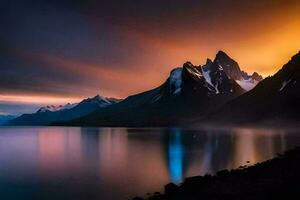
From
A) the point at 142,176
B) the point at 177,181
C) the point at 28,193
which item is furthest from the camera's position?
the point at 142,176

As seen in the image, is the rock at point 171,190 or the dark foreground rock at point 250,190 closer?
the dark foreground rock at point 250,190

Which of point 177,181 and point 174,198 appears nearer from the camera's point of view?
point 174,198

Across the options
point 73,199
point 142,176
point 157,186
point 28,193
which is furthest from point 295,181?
point 28,193

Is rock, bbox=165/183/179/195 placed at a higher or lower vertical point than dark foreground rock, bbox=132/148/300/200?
lower

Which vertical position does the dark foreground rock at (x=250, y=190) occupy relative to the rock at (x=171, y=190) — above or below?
above

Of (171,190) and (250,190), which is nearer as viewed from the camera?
(250,190)

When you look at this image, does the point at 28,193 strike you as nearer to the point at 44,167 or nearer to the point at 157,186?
the point at 157,186

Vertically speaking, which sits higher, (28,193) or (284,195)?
(284,195)

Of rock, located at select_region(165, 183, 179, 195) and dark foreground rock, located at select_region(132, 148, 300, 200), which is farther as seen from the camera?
rock, located at select_region(165, 183, 179, 195)

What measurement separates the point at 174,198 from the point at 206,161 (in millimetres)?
48199

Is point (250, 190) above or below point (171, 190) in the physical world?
above

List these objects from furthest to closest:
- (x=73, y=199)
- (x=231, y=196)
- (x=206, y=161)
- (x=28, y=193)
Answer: (x=206, y=161), (x=28, y=193), (x=73, y=199), (x=231, y=196)

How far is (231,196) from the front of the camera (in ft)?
102

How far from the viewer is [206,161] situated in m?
82.1
